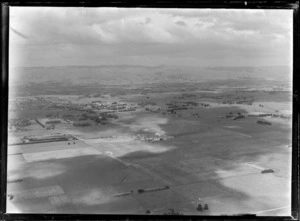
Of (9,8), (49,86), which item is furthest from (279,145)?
(9,8)

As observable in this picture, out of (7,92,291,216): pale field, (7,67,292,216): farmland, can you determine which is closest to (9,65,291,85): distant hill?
(7,67,292,216): farmland

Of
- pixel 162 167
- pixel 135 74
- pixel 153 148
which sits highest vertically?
pixel 135 74

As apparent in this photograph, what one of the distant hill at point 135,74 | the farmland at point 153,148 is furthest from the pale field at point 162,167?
the distant hill at point 135,74

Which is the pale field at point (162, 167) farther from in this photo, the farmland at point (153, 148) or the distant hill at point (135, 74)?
the distant hill at point (135, 74)

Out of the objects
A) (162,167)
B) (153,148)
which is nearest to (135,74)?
(153,148)

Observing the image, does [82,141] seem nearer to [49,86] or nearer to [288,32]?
[49,86]

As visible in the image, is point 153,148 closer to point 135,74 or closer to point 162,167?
point 162,167

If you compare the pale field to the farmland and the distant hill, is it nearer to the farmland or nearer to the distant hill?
the farmland

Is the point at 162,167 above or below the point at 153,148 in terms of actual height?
below
